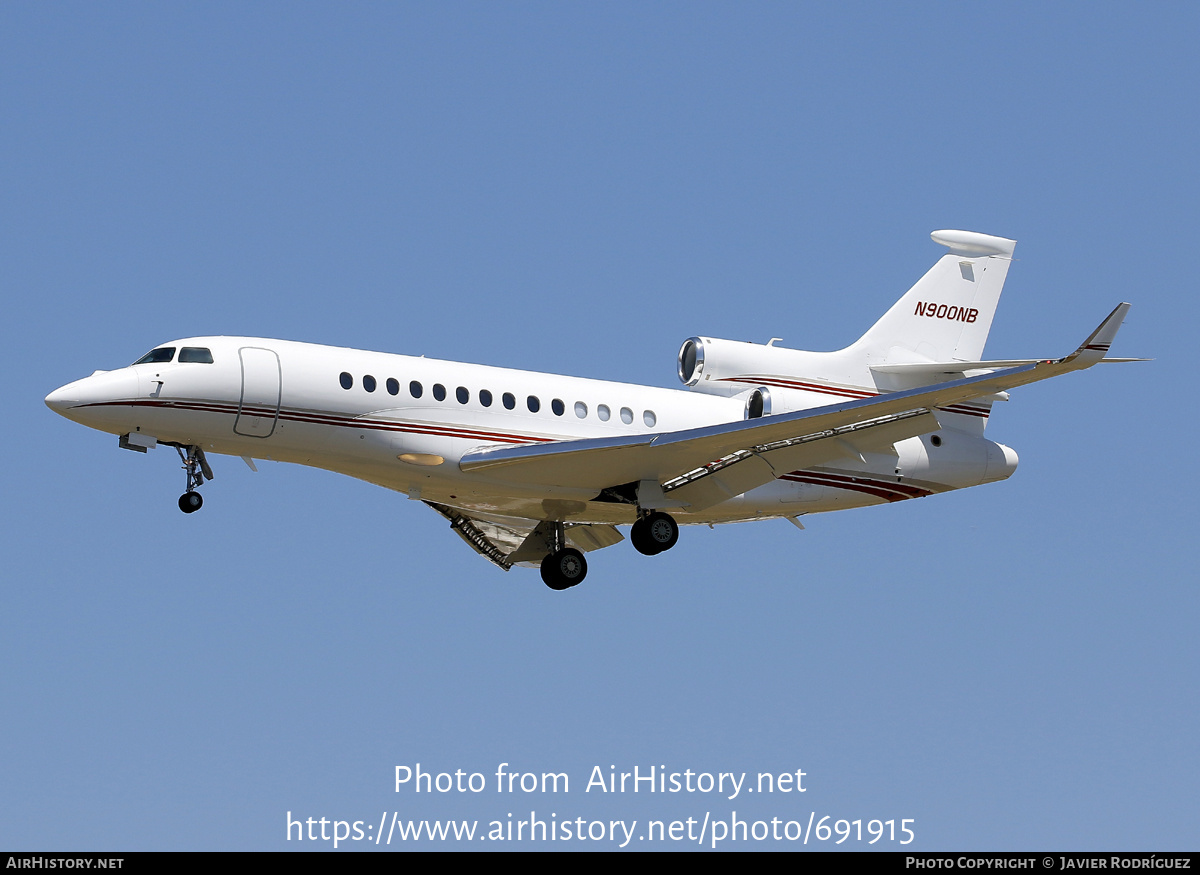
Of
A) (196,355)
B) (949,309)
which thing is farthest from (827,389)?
(196,355)

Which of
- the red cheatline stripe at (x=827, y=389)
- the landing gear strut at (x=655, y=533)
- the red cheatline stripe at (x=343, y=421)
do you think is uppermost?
the red cheatline stripe at (x=827, y=389)

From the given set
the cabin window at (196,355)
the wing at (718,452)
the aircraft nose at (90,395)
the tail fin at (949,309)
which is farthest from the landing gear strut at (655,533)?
the aircraft nose at (90,395)

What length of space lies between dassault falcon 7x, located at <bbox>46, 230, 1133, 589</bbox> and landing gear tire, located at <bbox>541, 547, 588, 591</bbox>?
0.09 feet

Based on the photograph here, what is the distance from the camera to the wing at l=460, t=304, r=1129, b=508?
21484 mm

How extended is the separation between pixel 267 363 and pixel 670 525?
247 inches

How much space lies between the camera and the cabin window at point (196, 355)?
71.4 ft

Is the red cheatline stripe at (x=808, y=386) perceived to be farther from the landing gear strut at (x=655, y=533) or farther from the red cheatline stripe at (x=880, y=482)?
the landing gear strut at (x=655, y=533)

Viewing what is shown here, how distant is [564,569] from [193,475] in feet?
19.9

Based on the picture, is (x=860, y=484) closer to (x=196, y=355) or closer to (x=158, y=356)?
(x=196, y=355)

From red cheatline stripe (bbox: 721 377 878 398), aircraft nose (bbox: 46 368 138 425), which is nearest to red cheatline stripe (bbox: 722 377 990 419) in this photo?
red cheatline stripe (bbox: 721 377 878 398)

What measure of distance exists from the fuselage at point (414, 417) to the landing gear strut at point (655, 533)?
1.63 ft

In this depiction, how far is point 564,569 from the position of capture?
81.9 ft

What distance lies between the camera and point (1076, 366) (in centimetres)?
1906
